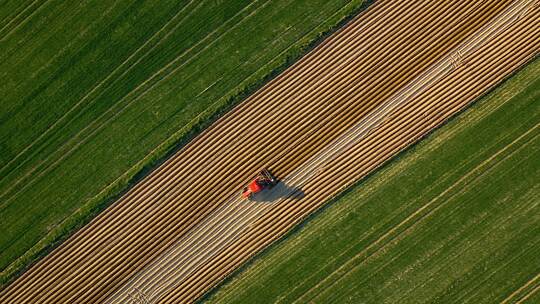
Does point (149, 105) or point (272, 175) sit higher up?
point (149, 105)

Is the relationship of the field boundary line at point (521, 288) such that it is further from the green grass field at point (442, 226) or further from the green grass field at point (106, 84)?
the green grass field at point (106, 84)

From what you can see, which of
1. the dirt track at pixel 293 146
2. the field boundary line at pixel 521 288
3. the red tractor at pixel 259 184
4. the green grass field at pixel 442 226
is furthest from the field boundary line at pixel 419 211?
the field boundary line at pixel 521 288

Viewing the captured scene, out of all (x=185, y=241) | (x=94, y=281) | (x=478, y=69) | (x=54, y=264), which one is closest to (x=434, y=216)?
(x=478, y=69)

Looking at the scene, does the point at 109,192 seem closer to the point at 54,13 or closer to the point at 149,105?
the point at 149,105

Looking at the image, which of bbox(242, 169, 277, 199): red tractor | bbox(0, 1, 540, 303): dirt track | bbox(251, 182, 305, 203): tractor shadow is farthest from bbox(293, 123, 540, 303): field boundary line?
bbox(242, 169, 277, 199): red tractor

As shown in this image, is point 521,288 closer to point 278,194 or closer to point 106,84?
point 278,194

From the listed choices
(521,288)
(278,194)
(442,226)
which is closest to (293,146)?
(278,194)
